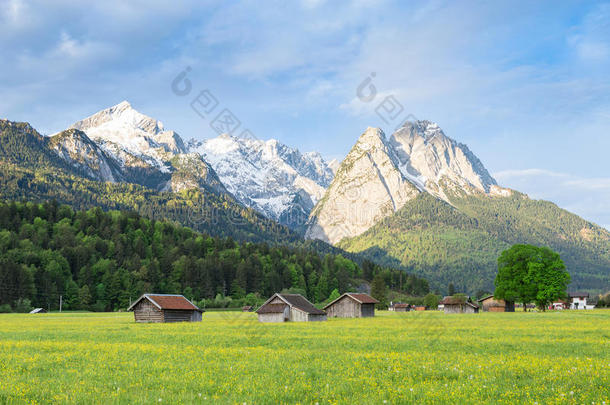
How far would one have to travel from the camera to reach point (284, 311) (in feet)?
269

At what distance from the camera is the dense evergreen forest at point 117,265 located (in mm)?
125750

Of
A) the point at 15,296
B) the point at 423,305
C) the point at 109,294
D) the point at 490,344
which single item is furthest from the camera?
the point at 423,305

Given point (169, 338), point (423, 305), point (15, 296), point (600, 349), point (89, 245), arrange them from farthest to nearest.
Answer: point (423, 305)
point (89, 245)
point (15, 296)
point (169, 338)
point (600, 349)

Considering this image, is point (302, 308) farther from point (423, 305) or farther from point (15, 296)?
point (423, 305)

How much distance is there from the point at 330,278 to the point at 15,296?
110m

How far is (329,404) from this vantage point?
15594 millimetres

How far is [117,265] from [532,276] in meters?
116

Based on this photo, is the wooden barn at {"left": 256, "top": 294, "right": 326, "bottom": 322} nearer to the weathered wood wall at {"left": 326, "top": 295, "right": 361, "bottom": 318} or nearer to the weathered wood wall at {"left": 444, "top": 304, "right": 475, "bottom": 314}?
the weathered wood wall at {"left": 326, "top": 295, "right": 361, "bottom": 318}

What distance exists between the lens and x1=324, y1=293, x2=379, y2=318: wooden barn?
329ft

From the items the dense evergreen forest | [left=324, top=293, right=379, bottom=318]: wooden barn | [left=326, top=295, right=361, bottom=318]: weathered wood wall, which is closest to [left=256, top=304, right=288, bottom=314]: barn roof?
[left=324, top=293, right=379, bottom=318]: wooden barn

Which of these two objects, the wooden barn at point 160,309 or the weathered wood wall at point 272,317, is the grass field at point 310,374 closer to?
the wooden barn at point 160,309

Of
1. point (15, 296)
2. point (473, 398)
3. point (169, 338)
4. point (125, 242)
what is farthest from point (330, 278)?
Result: point (473, 398)

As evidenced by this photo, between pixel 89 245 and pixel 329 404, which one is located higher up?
pixel 89 245

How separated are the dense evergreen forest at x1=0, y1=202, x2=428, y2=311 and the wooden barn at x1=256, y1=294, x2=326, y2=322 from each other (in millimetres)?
64877
